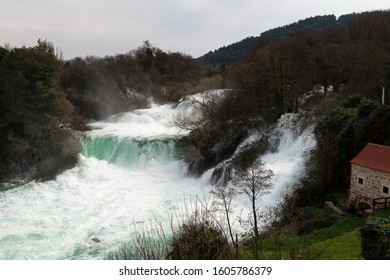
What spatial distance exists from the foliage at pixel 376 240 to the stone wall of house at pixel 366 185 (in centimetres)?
382

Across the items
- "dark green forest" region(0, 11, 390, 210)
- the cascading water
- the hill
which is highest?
the hill

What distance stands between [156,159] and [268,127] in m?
6.70

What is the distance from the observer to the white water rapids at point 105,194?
14.8 metres

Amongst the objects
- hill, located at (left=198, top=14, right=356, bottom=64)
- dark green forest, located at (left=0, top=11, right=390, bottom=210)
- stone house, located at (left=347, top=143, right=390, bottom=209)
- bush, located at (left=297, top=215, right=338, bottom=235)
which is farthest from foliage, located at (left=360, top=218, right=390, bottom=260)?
hill, located at (left=198, top=14, right=356, bottom=64)

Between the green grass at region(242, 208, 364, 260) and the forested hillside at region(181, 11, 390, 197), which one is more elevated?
the forested hillside at region(181, 11, 390, 197)

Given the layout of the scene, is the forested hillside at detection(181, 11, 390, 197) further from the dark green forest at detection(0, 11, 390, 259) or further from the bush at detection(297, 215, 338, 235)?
the bush at detection(297, 215, 338, 235)

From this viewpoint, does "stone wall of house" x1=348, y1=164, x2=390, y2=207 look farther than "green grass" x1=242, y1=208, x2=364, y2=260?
Yes

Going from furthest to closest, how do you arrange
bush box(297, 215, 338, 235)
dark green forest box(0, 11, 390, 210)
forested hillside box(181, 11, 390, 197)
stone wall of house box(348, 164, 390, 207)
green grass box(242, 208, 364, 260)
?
1. dark green forest box(0, 11, 390, 210)
2. forested hillside box(181, 11, 390, 197)
3. stone wall of house box(348, 164, 390, 207)
4. bush box(297, 215, 338, 235)
5. green grass box(242, 208, 364, 260)

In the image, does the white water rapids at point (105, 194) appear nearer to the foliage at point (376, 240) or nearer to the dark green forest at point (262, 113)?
the dark green forest at point (262, 113)

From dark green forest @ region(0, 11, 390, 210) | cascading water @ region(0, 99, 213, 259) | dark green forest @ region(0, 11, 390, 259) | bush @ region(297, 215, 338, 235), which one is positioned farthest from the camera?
dark green forest @ region(0, 11, 390, 210)

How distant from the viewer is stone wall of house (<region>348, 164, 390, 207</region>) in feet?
44.1

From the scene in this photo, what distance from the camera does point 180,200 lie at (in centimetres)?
1869

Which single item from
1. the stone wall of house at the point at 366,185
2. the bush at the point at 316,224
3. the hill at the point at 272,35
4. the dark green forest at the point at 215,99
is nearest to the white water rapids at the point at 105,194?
the dark green forest at the point at 215,99

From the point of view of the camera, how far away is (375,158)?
13883 mm
